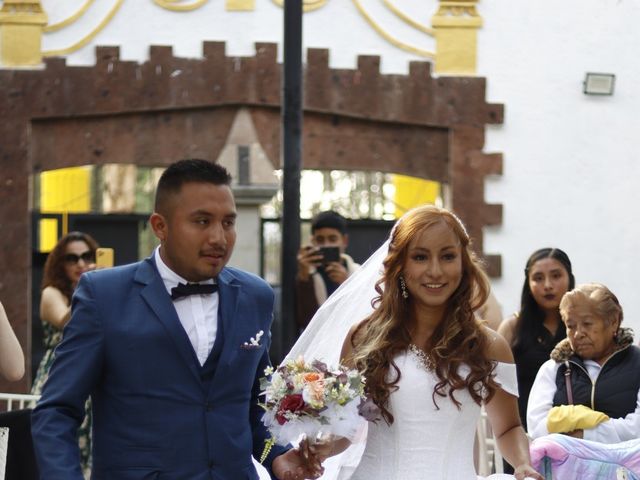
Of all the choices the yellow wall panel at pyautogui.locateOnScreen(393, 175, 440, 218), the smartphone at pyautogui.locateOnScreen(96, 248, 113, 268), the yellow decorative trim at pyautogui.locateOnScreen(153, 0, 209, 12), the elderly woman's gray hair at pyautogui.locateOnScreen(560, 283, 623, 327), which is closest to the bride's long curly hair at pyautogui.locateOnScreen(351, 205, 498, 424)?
the elderly woman's gray hair at pyautogui.locateOnScreen(560, 283, 623, 327)

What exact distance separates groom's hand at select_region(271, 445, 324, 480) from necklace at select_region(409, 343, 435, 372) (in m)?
0.69

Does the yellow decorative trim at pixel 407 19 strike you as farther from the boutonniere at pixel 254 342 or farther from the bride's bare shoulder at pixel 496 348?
the boutonniere at pixel 254 342

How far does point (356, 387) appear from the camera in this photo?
4.37 meters

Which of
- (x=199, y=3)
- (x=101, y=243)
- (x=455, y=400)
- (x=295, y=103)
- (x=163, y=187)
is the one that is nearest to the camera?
(x=163, y=187)

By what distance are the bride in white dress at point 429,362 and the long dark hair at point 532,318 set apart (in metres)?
2.17

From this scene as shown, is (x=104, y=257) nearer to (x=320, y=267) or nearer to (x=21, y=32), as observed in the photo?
(x=320, y=267)

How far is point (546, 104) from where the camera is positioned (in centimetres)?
1174

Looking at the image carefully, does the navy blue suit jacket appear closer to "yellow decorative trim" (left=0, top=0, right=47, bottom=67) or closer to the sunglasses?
the sunglasses

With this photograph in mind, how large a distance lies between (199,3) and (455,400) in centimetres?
749

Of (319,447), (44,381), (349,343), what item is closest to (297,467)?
(319,447)

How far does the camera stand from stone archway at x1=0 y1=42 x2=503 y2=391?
11.6m

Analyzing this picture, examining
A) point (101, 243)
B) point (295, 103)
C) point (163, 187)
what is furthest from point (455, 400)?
point (101, 243)

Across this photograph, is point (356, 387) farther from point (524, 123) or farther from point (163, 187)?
point (524, 123)

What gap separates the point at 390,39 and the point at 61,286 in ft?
14.5
